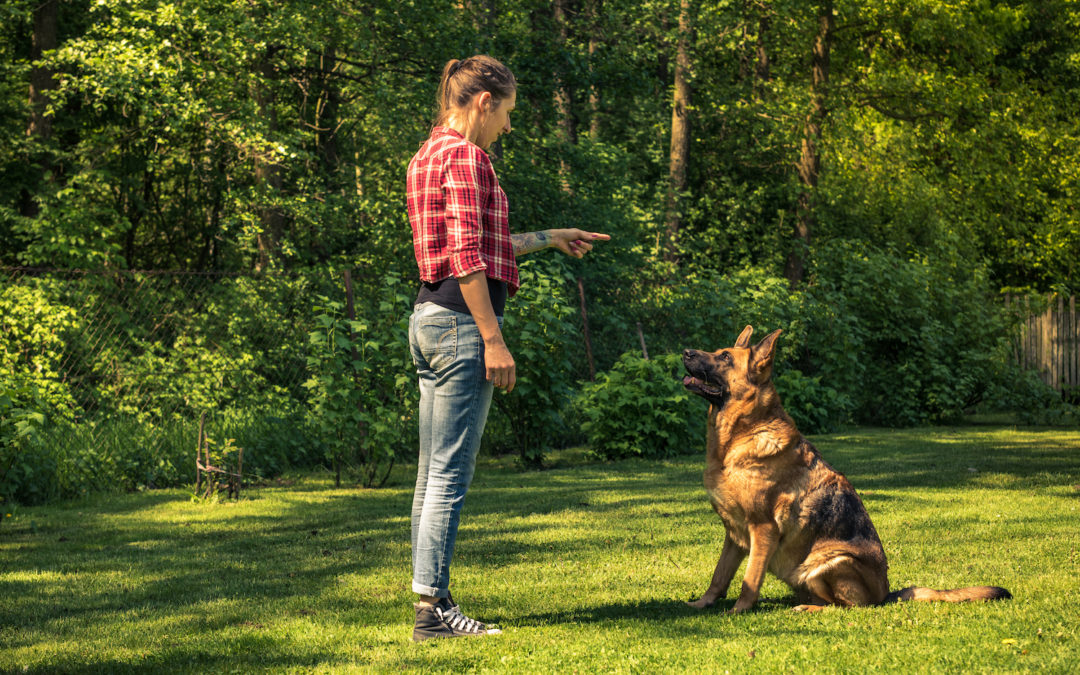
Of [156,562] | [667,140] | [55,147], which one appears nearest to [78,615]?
[156,562]

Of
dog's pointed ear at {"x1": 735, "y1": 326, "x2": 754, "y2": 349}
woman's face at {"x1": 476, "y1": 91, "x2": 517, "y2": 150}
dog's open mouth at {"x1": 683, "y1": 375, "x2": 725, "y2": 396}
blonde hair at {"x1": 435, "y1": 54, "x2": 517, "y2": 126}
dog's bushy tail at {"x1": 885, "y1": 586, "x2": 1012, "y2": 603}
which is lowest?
dog's bushy tail at {"x1": 885, "y1": 586, "x2": 1012, "y2": 603}

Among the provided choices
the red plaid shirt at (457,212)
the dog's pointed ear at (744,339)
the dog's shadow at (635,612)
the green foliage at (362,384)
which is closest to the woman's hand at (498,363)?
the red plaid shirt at (457,212)

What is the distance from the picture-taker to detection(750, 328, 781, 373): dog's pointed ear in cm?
500

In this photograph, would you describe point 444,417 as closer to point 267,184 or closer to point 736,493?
point 736,493

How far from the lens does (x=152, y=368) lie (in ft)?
37.6

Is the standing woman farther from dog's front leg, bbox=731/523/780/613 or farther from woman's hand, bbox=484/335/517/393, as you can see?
dog's front leg, bbox=731/523/780/613

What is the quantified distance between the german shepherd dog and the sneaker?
1264mm

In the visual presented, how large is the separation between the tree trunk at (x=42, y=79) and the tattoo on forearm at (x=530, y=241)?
16.3 metres

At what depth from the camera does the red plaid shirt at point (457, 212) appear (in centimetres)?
408

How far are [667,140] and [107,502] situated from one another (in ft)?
68.4

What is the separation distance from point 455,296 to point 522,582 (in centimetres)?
221

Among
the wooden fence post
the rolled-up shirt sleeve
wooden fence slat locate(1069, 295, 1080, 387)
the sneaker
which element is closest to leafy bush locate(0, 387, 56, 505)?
the sneaker

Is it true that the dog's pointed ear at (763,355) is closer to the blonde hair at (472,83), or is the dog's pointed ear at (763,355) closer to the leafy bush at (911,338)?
the blonde hair at (472,83)

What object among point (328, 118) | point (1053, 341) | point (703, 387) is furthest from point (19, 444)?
point (1053, 341)
